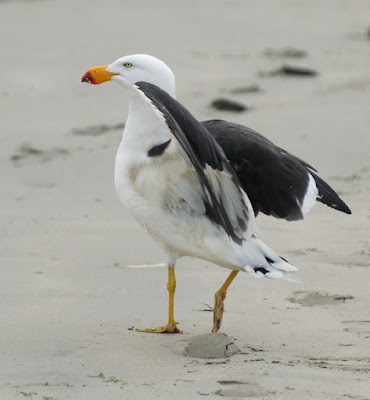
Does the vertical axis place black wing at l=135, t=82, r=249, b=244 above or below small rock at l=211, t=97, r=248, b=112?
below

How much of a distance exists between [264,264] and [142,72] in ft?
3.62

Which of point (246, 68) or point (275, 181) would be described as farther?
point (246, 68)

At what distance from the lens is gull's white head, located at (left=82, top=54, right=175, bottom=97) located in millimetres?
5324

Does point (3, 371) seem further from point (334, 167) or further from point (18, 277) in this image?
point (334, 167)

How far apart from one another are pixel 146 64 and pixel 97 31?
6.31 m

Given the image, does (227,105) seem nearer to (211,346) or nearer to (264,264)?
(264,264)

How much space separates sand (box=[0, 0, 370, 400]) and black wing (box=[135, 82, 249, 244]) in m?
0.59

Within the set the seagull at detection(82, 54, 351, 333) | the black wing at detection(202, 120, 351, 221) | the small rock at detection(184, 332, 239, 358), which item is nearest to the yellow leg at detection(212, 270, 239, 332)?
the seagull at detection(82, 54, 351, 333)

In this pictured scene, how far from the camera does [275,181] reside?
5.20 m

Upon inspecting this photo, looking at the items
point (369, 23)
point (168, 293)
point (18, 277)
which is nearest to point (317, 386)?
point (168, 293)

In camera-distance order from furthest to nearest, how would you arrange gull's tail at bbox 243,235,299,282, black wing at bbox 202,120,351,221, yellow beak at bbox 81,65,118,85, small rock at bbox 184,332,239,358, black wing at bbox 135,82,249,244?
yellow beak at bbox 81,65,118,85 < black wing at bbox 202,120,351,221 < gull's tail at bbox 243,235,299,282 < small rock at bbox 184,332,239,358 < black wing at bbox 135,82,249,244

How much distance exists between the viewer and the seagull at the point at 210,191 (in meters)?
5.02

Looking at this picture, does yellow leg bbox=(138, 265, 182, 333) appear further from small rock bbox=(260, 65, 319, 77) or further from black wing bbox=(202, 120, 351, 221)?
small rock bbox=(260, 65, 319, 77)

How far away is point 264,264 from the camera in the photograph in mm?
5086
